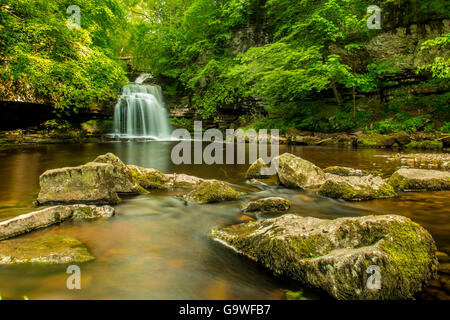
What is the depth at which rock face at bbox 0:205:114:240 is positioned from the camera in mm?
2779

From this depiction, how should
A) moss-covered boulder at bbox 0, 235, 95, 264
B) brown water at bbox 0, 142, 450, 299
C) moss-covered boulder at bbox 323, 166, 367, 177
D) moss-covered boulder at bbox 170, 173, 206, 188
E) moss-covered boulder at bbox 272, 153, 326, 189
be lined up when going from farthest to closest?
moss-covered boulder at bbox 323, 166, 367, 177, moss-covered boulder at bbox 170, 173, 206, 188, moss-covered boulder at bbox 272, 153, 326, 189, moss-covered boulder at bbox 0, 235, 95, 264, brown water at bbox 0, 142, 450, 299

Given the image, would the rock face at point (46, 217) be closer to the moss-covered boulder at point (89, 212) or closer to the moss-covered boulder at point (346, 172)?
the moss-covered boulder at point (89, 212)

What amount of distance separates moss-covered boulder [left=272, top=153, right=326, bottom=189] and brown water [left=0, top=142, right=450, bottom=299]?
308mm

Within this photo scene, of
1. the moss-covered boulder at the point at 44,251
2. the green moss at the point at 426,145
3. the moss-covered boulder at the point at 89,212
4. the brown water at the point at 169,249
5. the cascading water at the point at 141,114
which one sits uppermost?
the cascading water at the point at 141,114

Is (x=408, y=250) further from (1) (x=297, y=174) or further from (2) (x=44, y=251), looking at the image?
(1) (x=297, y=174)

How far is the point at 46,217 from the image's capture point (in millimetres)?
3176

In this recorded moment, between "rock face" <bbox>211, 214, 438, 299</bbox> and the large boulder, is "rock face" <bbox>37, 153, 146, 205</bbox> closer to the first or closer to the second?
the large boulder

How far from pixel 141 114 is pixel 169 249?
2162cm

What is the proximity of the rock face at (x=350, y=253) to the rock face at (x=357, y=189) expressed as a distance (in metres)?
2.25

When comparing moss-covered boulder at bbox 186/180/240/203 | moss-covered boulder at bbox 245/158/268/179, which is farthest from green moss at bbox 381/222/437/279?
moss-covered boulder at bbox 245/158/268/179

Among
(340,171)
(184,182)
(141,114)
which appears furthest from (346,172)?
(141,114)

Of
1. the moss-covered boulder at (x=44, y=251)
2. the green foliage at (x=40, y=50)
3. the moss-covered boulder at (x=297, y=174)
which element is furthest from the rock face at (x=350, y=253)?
the green foliage at (x=40, y=50)

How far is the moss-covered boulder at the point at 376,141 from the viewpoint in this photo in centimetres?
1333
